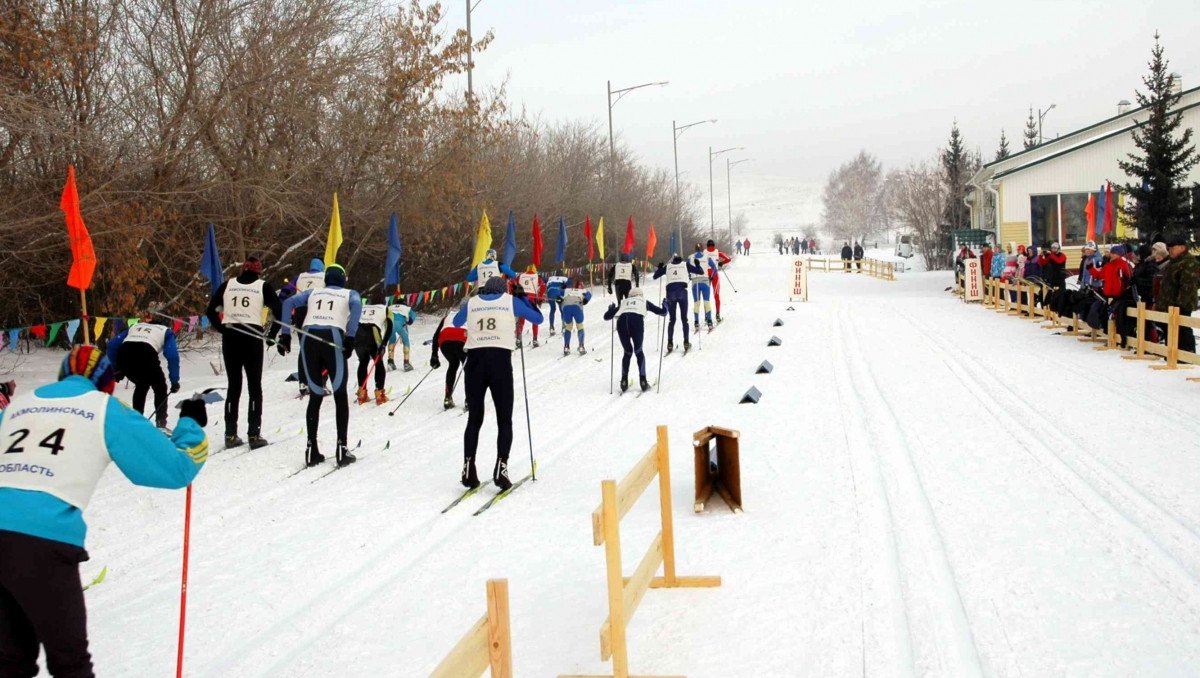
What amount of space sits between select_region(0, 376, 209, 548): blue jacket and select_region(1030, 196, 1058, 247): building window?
40.8 m

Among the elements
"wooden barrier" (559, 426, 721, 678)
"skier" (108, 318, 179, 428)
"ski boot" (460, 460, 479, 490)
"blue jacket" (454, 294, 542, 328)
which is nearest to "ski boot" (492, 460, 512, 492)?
"ski boot" (460, 460, 479, 490)

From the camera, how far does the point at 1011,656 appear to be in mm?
4734

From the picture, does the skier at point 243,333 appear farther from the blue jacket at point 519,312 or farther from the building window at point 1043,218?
the building window at point 1043,218

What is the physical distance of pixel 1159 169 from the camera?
112 feet

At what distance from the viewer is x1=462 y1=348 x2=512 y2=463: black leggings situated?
8469mm

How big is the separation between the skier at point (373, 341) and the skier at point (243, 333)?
267cm

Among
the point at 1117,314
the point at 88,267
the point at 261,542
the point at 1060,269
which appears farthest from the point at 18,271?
the point at 1060,269

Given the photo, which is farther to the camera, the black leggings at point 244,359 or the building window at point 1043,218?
the building window at point 1043,218

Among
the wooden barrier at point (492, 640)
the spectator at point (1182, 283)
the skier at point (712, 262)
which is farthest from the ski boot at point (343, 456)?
the skier at point (712, 262)

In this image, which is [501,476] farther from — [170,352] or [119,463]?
[119,463]

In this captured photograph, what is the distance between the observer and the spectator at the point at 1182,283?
566 inches

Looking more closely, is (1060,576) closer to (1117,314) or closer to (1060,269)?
(1117,314)

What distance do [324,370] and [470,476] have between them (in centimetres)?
221

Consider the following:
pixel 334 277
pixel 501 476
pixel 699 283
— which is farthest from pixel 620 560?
pixel 699 283
